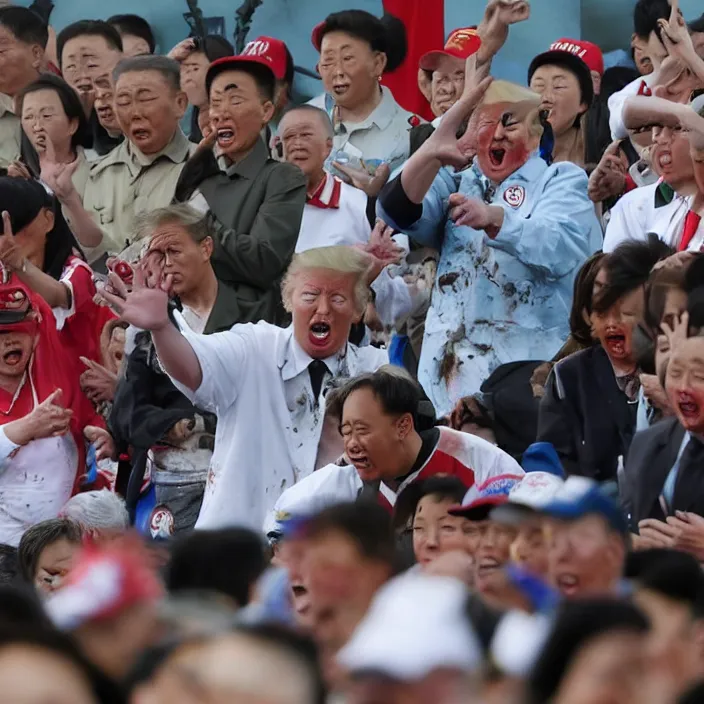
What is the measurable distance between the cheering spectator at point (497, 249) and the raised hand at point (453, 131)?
0.02 metres

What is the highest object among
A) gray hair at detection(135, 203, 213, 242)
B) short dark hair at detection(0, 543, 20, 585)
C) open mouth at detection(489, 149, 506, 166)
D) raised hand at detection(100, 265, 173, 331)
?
open mouth at detection(489, 149, 506, 166)

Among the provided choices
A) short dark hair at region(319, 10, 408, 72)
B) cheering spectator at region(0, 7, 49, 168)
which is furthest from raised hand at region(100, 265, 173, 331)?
cheering spectator at region(0, 7, 49, 168)

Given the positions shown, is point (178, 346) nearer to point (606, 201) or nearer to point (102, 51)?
point (606, 201)

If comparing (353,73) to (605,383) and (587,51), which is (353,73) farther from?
(605,383)

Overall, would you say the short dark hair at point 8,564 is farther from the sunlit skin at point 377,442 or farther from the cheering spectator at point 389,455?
the sunlit skin at point 377,442

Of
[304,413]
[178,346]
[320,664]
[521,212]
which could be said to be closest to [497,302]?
[521,212]

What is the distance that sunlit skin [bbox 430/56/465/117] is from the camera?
7945 mm

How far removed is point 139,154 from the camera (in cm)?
760

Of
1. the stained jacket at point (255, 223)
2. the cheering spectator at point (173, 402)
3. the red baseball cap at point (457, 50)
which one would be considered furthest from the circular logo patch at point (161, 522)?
the red baseball cap at point (457, 50)

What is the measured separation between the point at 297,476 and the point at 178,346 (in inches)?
23.1

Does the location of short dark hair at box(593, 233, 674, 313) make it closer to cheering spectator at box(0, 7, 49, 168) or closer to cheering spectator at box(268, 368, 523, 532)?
cheering spectator at box(268, 368, 523, 532)

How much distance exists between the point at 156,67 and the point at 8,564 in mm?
2301

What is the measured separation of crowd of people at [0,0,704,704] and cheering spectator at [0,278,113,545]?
0.01 metres

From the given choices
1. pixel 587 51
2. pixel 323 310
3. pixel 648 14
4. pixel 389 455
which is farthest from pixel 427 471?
pixel 587 51
